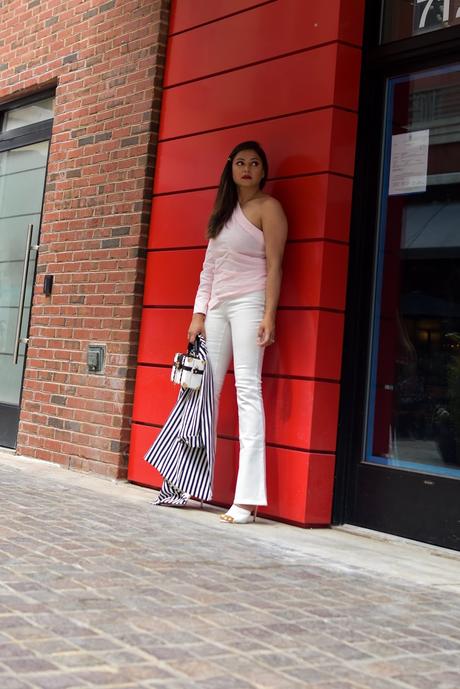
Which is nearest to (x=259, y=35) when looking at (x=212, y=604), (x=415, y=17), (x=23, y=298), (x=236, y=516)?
(x=415, y=17)

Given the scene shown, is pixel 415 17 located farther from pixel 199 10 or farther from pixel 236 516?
pixel 236 516

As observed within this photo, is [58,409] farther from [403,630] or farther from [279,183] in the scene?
[403,630]

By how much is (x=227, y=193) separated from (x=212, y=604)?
109 inches

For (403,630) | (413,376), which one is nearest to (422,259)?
(413,376)

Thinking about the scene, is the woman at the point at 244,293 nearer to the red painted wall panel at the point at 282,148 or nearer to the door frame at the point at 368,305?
the red painted wall panel at the point at 282,148

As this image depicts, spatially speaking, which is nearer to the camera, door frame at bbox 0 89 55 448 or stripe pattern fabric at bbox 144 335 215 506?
stripe pattern fabric at bbox 144 335 215 506

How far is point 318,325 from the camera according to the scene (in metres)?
4.96

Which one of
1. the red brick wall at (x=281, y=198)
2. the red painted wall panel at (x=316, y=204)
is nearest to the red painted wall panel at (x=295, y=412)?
the red brick wall at (x=281, y=198)

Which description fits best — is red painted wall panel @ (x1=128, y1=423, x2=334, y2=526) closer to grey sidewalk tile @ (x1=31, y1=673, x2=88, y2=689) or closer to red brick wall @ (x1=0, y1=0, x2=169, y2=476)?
red brick wall @ (x1=0, y1=0, x2=169, y2=476)

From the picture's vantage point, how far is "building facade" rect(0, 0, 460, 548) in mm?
4883

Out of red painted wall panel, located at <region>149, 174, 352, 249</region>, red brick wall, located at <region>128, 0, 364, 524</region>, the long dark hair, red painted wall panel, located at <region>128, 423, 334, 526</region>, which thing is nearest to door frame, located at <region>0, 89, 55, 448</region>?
red brick wall, located at <region>128, 0, 364, 524</region>

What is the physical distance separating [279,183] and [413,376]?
4.43 ft

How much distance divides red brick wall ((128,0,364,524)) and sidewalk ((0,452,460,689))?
552mm

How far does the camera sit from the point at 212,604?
3154 millimetres
